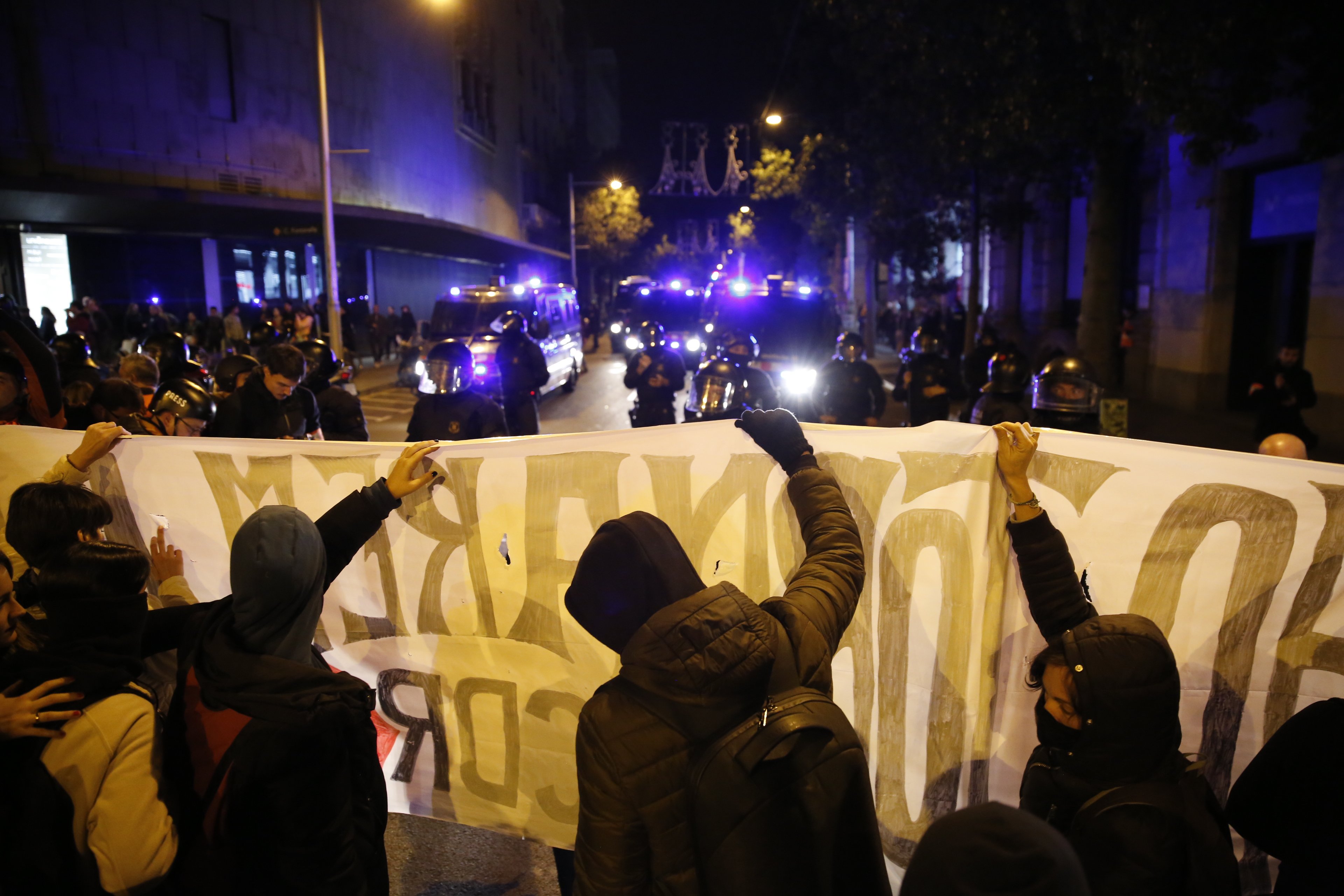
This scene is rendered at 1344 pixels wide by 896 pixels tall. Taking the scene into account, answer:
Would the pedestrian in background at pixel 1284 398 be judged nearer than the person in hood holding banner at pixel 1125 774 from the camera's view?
No

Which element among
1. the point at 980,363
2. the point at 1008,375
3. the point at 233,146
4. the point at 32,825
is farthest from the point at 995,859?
the point at 233,146

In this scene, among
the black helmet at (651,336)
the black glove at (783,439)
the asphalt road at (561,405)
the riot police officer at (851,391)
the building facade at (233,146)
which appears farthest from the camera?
the building facade at (233,146)

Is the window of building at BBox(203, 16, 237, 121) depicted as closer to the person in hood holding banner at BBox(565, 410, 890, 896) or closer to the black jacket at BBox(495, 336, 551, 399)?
the black jacket at BBox(495, 336, 551, 399)

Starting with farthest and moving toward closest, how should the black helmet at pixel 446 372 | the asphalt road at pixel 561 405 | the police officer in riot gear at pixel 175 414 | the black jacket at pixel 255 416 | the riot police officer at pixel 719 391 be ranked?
the asphalt road at pixel 561 405, the riot police officer at pixel 719 391, the black helmet at pixel 446 372, the black jacket at pixel 255 416, the police officer in riot gear at pixel 175 414

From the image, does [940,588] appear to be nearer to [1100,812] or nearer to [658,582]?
→ [1100,812]

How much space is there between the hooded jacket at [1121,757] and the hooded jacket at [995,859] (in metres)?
0.65

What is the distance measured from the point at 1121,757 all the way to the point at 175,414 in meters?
4.66

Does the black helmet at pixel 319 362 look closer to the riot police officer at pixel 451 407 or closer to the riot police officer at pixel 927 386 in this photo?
the riot police officer at pixel 451 407

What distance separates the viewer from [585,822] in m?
1.85

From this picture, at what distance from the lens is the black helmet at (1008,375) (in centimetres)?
610

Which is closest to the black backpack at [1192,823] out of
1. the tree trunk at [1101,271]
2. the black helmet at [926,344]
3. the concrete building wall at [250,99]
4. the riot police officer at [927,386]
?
the riot police officer at [927,386]

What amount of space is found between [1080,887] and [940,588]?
65.3 inches

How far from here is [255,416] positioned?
546 centimetres

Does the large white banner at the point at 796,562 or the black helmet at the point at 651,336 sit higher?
the black helmet at the point at 651,336
